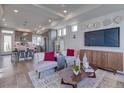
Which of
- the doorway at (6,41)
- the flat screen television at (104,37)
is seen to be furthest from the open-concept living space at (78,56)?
the doorway at (6,41)

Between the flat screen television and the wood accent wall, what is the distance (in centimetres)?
42

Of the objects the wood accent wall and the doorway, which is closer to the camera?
the wood accent wall

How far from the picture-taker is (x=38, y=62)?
3.87 metres

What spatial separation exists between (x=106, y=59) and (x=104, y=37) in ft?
3.48

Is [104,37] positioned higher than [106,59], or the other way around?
[104,37]

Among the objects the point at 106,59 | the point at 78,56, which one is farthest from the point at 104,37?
the point at 78,56

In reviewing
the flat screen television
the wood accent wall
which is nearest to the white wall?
the flat screen television

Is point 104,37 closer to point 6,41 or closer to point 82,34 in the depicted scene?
point 82,34

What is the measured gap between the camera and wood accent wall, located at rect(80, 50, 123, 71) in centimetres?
394

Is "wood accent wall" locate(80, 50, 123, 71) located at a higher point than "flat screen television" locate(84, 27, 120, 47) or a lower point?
lower

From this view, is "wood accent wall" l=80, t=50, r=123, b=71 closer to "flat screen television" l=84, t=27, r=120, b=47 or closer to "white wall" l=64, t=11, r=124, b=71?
"white wall" l=64, t=11, r=124, b=71

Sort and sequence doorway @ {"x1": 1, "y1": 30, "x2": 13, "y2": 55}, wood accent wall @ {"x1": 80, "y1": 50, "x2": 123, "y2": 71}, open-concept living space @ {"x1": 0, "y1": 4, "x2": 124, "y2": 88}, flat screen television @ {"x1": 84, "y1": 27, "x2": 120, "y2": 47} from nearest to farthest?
1. open-concept living space @ {"x1": 0, "y1": 4, "x2": 124, "y2": 88}
2. wood accent wall @ {"x1": 80, "y1": 50, "x2": 123, "y2": 71}
3. flat screen television @ {"x1": 84, "y1": 27, "x2": 120, "y2": 47}
4. doorway @ {"x1": 1, "y1": 30, "x2": 13, "y2": 55}

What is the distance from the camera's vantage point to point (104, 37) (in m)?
4.60
